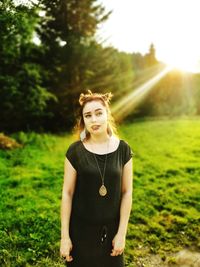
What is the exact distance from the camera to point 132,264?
14.3 ft

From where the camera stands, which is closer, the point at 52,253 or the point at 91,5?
the point at 52,253

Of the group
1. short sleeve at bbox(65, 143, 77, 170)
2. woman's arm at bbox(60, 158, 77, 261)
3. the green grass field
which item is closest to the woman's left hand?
woman's arm at bbox(60, 158, 77, 261)

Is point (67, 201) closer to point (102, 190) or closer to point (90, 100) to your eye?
point (102, 190)

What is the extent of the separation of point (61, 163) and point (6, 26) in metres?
5.91

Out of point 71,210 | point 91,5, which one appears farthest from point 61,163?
point 91,5

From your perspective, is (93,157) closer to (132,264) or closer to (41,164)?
(132,264)

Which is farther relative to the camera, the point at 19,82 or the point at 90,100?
the point at 19,82

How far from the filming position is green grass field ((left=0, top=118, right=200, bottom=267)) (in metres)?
4.63

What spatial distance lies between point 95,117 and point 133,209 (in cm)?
407

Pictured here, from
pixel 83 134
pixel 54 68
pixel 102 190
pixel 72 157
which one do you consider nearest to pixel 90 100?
pixel 83 134

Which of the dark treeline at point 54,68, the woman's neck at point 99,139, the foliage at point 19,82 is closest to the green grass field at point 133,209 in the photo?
the woman's neck at point 99,139

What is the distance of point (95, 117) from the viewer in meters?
2.43

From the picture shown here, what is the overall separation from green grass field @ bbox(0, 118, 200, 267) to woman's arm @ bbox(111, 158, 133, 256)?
6.89 feet

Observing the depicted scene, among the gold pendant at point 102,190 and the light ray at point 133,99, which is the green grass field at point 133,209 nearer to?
the gold pendant at point 102,190
